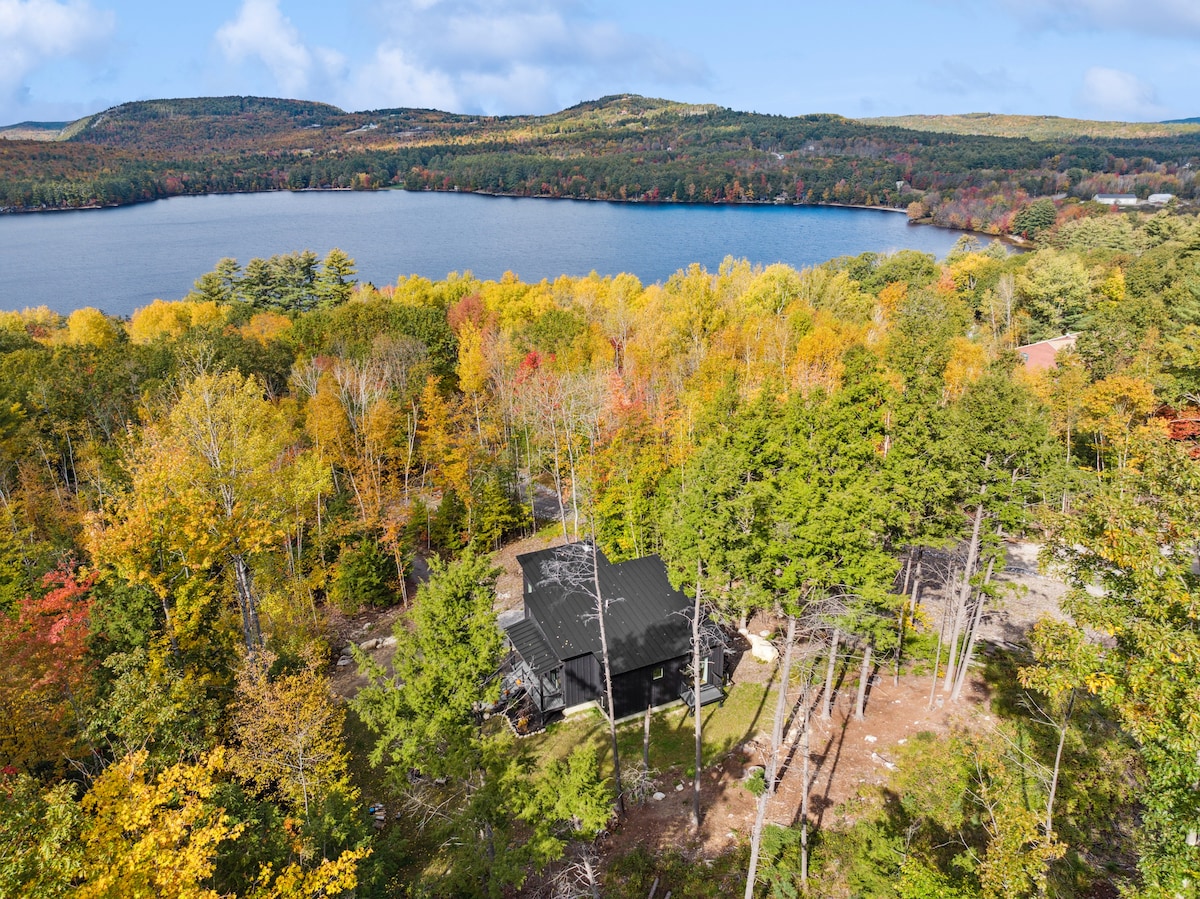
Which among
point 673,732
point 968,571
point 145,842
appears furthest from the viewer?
point 673,732

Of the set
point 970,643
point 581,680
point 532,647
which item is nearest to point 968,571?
point 970,643

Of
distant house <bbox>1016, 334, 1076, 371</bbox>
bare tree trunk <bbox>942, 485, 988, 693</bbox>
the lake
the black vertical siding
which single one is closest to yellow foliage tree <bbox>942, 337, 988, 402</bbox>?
distant house <bbox>1016, 334, 1076, 371</bbox>

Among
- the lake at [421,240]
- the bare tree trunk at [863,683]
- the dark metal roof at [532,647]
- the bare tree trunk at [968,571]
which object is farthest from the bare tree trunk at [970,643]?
the lake at [421,240]

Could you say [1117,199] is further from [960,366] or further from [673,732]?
[673,732]

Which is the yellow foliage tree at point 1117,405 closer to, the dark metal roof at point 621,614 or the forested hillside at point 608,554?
the forested hillside at point 608,554

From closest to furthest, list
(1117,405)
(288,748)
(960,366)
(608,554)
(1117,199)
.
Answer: (288,748)
(608,554)
(1117,405)
(960,366)
(1117,199)

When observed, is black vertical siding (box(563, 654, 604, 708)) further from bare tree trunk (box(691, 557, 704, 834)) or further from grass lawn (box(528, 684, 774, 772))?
bare tree trunk (box(691, 557, 704, 834))
